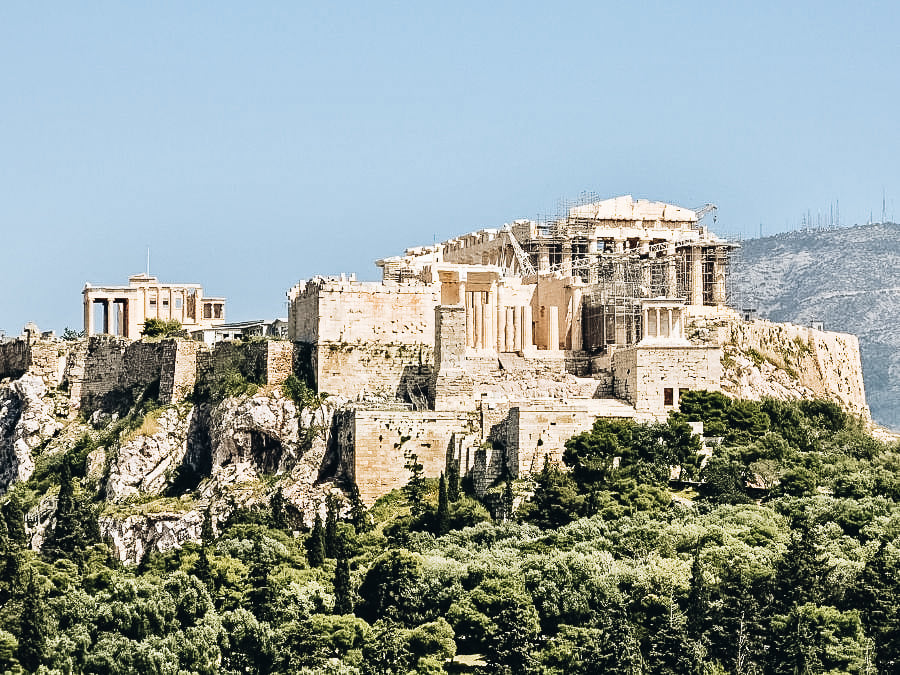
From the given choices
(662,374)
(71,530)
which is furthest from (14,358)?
(662,374)

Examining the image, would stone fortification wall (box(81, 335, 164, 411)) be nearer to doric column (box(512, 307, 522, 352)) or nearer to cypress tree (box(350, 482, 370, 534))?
doric column (box(512, 307, 522, 352))

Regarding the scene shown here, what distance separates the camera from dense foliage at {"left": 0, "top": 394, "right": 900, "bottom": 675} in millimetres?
78250

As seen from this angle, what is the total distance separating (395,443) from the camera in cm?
9306

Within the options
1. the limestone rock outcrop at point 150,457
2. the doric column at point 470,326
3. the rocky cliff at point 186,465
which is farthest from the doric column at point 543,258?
the limestone rock outcrop at point 150,457

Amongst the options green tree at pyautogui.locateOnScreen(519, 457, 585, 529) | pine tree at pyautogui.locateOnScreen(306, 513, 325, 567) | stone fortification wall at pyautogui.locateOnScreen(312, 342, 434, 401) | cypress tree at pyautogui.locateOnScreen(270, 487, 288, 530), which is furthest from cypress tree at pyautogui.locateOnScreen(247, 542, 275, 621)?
stone fortification wall at pyautogui.locateOnScreen(312, 342, 434, 401)

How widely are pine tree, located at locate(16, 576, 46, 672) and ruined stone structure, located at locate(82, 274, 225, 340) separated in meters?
37.7

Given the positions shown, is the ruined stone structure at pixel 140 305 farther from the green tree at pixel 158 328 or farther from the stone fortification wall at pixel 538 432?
the stone fortification wall at pixel 538 432

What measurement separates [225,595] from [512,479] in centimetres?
1346

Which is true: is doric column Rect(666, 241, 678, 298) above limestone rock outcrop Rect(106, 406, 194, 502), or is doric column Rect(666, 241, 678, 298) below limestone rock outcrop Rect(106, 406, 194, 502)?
above

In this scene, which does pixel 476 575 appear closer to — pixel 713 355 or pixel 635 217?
pixel 713 355

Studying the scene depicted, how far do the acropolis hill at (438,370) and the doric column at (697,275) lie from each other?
0.29ft

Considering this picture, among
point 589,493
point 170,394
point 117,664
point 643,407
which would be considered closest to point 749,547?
point 589,493

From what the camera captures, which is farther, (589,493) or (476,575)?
(589,493)

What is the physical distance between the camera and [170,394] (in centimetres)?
10644
